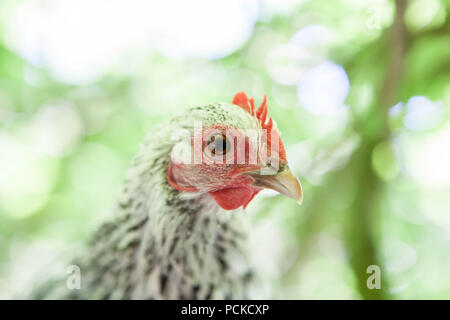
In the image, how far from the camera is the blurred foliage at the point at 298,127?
0.95m

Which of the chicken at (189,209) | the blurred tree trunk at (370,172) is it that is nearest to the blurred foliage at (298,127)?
the blurred tree trunk at (370,172)

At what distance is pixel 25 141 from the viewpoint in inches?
39.9

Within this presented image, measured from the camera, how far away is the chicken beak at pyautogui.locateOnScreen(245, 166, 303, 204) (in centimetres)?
60

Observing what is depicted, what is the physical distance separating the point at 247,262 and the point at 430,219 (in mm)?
563

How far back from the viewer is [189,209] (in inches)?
26.5

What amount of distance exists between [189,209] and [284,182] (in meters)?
0.17

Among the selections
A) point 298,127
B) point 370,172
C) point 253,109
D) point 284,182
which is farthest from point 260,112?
point 370,172

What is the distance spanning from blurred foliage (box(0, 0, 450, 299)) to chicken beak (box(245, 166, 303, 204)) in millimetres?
316

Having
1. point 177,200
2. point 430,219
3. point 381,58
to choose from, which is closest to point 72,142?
point 177,200

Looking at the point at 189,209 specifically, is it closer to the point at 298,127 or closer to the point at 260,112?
the point at 260,112

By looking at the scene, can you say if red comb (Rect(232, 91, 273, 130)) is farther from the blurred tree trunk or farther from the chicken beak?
the blurred tree trunk

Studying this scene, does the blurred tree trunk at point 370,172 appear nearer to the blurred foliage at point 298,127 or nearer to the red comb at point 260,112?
the blurred foliage at point 298,127

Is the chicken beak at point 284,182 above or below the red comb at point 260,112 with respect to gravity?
below

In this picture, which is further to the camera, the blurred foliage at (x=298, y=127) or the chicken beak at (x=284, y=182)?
the blurred foliage at (x=298, y=127)
